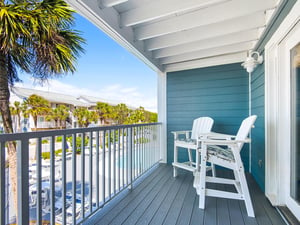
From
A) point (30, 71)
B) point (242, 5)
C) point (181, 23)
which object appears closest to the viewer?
point (242, 5)

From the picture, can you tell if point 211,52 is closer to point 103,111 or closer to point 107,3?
point 107,3

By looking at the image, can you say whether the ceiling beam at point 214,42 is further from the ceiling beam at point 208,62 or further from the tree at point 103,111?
the tree at point 103,111

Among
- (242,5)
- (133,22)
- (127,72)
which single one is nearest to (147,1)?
(133,22)

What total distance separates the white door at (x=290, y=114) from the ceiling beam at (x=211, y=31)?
0.48 m

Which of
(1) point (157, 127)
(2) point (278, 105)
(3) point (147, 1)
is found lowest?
(1) point (157, 127)

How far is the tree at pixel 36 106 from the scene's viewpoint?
6.69m

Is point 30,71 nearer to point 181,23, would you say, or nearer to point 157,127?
point 157,127

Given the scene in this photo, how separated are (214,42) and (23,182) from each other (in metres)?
2.79

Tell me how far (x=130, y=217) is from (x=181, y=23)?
2297 mm

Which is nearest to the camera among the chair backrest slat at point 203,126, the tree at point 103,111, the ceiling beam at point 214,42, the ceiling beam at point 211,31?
the ceiling beam at point 211,31

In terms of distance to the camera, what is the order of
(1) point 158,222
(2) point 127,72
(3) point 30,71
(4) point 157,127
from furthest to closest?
(2) point 127,72 → (4) point 157,127 → (3) point 30,71 → (1) point 158,222

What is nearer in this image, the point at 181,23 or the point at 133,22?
the point at 133,22

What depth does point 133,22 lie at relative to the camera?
1.88 meters

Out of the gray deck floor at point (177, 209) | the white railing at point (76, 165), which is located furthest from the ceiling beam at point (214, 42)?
the gray deck floor at point (177, 209)
